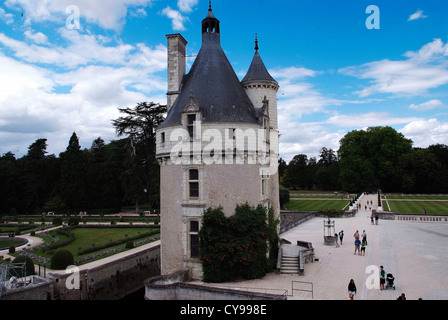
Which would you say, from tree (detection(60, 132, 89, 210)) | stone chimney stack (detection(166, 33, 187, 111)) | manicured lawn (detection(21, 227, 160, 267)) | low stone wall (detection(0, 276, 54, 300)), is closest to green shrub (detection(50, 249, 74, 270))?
manicured lawn (detection(21, 227, 160, 267))

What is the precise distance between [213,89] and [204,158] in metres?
4.15

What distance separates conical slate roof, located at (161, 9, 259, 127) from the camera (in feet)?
62.5

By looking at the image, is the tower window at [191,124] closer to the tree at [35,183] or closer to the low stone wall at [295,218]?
the low stone wall at [295,218]

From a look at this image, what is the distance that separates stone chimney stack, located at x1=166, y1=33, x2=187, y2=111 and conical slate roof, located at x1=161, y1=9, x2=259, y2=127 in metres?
0.44

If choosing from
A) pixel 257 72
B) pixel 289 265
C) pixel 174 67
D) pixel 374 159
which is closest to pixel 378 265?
pixel 289 265

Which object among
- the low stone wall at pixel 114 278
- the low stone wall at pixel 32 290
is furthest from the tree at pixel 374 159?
the low stone wall at pixel 32 290

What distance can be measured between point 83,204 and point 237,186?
45.3 m

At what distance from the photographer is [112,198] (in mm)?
58969

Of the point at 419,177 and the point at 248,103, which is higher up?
the point at 248,103

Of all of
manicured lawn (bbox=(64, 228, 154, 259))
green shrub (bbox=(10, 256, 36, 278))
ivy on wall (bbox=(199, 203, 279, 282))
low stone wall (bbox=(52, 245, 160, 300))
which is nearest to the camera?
ivy on wall (bbox=(199, 203, 279, 282))

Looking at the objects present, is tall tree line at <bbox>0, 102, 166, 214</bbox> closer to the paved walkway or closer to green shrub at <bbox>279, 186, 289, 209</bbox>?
green shrub at <bbox>279, 186, 289, 209</bbox>
